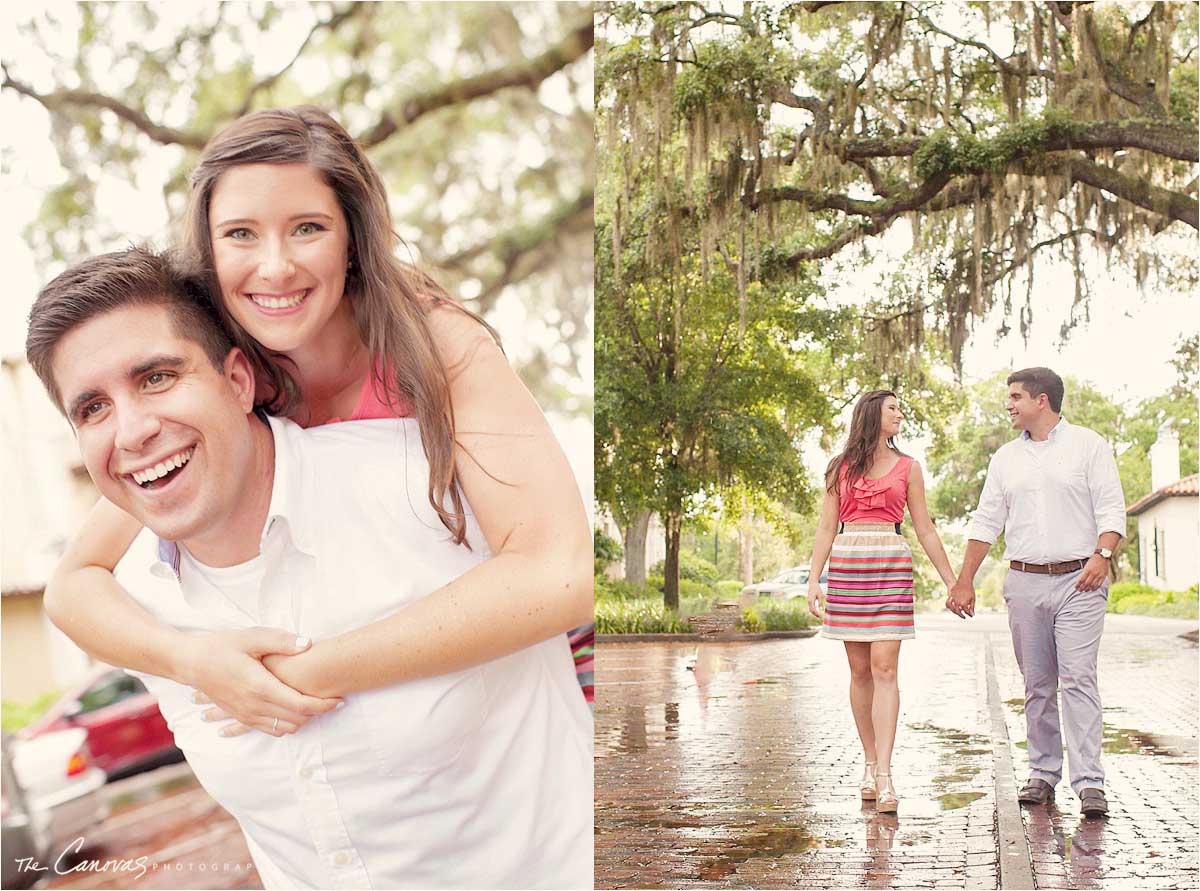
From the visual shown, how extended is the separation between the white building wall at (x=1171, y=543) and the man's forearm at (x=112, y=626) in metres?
2.32

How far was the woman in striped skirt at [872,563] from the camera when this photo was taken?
3.39 meters

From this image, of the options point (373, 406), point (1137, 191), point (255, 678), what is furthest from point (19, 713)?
point (1137, 191)

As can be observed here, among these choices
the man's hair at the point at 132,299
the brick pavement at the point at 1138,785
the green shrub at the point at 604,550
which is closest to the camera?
the man's hair at the point at 132,299

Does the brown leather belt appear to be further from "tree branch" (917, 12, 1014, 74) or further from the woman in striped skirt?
"tree branch" (917, 12, 1014, 74)

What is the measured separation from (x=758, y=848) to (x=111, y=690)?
171 cm

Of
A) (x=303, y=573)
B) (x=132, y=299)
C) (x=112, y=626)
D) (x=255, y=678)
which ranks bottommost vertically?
(x=255, y=678)

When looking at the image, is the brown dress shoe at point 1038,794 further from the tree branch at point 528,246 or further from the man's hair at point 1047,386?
the tree branch at point 528,246

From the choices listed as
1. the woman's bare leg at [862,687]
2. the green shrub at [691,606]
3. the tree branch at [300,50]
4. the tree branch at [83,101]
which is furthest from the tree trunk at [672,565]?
the tree branch at [83,101]

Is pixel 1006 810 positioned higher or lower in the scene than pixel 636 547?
lower

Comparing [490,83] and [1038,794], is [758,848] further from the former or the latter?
[490,83]

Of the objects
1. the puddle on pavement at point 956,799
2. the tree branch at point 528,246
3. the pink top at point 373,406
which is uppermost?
the tree branch at point 528,246

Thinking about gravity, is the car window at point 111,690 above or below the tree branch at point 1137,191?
below

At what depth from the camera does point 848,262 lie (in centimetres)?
354

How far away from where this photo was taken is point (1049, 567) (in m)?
3.31
